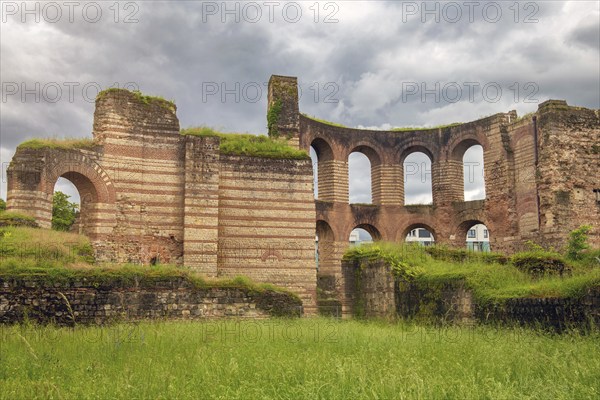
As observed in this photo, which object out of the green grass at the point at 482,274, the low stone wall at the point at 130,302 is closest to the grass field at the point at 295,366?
the green grass at the point at 482,274

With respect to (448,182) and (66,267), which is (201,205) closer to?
(66,267)

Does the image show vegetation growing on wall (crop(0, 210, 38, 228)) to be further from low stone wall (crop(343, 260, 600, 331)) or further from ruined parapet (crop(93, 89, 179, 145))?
low stone wall (crop(343, 260, 600, 331))

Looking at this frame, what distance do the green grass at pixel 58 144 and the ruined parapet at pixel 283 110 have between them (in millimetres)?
7118

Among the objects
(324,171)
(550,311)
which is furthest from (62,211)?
(550,311)

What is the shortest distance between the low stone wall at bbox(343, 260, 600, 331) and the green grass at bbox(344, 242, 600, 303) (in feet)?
0.46

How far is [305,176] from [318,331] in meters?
8.72

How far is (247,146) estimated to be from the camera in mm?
18094

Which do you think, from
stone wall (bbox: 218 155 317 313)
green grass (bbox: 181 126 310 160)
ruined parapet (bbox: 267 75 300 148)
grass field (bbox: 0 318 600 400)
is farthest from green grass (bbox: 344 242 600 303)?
ruined parapet (bbox: 267 75 300 148)

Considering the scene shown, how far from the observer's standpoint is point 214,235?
16.8m

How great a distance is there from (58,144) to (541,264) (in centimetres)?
1343

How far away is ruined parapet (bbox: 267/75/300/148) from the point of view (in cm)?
2136

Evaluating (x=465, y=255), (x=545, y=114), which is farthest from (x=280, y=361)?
(x=545, y=114)

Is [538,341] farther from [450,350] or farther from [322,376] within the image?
[322,376]

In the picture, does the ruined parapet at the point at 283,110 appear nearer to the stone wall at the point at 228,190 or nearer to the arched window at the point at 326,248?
the stone wall at the point at 228,190
